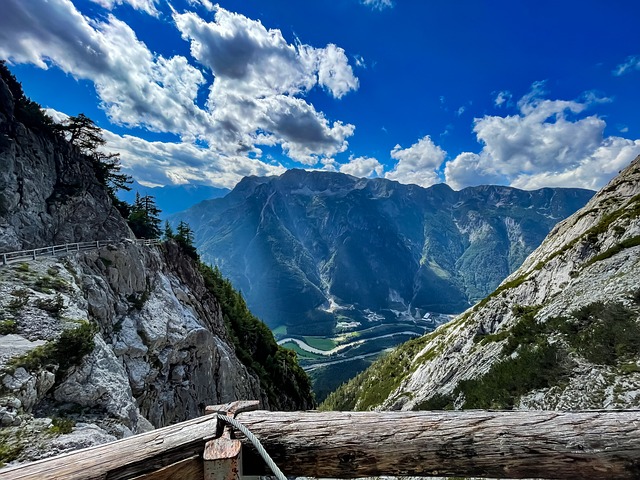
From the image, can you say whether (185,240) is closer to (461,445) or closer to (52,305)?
(52,305)

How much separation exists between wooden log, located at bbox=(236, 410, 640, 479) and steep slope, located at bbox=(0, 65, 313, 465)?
34.9 ft

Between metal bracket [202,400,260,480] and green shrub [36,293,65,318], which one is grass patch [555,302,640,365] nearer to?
metal bracket [202,400,260,480]

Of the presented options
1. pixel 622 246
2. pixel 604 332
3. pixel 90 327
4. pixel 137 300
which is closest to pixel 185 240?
pixel 137 300

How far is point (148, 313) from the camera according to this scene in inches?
1094

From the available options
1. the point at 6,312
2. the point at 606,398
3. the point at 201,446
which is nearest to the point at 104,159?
the point at 6,312

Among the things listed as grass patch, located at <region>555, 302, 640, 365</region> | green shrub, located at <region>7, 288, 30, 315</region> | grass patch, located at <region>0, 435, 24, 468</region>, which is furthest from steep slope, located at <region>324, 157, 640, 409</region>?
green shrub, located at <region>7, 288, 30, 315</region>

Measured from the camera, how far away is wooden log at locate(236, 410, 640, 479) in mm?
2439

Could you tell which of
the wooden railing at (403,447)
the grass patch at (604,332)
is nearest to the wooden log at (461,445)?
the wooden railing at (403,447)

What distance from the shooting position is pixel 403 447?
257 cm

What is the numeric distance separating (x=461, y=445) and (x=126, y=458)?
2656mm

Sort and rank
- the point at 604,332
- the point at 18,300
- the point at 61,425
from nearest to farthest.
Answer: the point at 61,425 → the point at 18,300 → the point at 604,332

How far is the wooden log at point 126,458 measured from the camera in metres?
2.13

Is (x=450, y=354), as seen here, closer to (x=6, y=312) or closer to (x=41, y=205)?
(x=6, y=312)

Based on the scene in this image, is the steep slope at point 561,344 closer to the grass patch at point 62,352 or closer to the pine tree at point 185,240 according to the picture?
the grass patch at point 62,352
